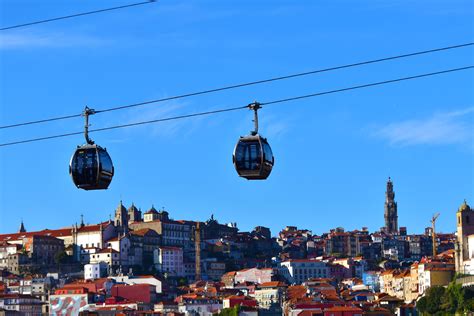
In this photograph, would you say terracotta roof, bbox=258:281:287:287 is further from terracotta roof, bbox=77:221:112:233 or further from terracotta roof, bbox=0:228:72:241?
terracotta roof, bbox=0:228:72:241

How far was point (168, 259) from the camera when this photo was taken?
109062mm

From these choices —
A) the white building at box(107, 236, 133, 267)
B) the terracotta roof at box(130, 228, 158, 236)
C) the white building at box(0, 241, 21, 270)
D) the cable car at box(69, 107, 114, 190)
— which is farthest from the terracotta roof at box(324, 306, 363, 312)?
the cable car at box(69, 107, 114, 190)

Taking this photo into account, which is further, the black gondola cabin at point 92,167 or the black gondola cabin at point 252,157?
the black gondola cabin at point 92,167

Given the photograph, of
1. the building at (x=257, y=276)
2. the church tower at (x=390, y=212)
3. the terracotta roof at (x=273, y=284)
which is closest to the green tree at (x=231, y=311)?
the terracotta roof at (x=273, y=284)

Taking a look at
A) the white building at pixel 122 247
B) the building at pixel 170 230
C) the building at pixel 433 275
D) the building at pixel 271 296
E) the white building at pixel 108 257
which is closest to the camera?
the building at pixel 433 275

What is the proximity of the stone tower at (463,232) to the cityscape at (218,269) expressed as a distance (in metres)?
0.07

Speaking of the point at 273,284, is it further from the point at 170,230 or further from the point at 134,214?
the point at 134,214

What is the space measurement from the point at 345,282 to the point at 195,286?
12.7 m

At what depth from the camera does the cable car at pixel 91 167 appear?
58.6 ft

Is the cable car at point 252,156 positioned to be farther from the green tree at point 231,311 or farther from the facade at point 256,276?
the facade at point 256,276

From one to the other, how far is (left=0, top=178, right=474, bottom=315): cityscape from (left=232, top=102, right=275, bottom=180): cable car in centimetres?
6240

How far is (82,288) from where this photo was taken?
9244 centimetres

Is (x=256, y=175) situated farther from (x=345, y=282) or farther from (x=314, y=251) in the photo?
(x=314, y=251)

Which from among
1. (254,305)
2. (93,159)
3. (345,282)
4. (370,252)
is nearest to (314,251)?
(370,252)
